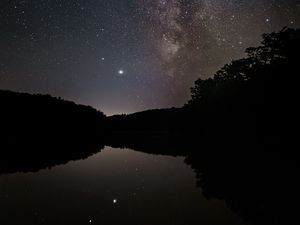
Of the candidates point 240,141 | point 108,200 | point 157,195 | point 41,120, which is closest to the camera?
point 108,200

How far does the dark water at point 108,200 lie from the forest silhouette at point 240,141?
2.68 feet

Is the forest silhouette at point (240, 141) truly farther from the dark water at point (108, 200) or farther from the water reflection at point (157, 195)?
the dark water at point (108, 200)

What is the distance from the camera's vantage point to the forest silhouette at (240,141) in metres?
9.65

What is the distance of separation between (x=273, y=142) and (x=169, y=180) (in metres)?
17.6

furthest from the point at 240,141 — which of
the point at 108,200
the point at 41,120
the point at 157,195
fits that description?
the point at 41,120

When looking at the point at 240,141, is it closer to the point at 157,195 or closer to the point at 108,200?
the point at 157,195

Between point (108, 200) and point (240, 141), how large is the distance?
2613 centimetres

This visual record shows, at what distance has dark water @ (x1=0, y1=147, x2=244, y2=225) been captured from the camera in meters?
7.38

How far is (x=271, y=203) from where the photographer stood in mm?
8281

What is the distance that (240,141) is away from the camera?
32906 millimetres

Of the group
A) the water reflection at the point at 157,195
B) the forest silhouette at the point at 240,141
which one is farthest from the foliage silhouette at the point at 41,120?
the water reflection at the point at 157,195

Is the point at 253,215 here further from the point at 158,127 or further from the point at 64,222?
the point at 158,127

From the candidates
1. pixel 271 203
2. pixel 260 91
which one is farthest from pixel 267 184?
pixel 260 91

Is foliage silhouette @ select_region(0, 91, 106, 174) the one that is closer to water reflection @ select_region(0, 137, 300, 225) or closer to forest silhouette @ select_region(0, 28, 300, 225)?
forest silhouette @ select_region(0, 28, 300, 225)
